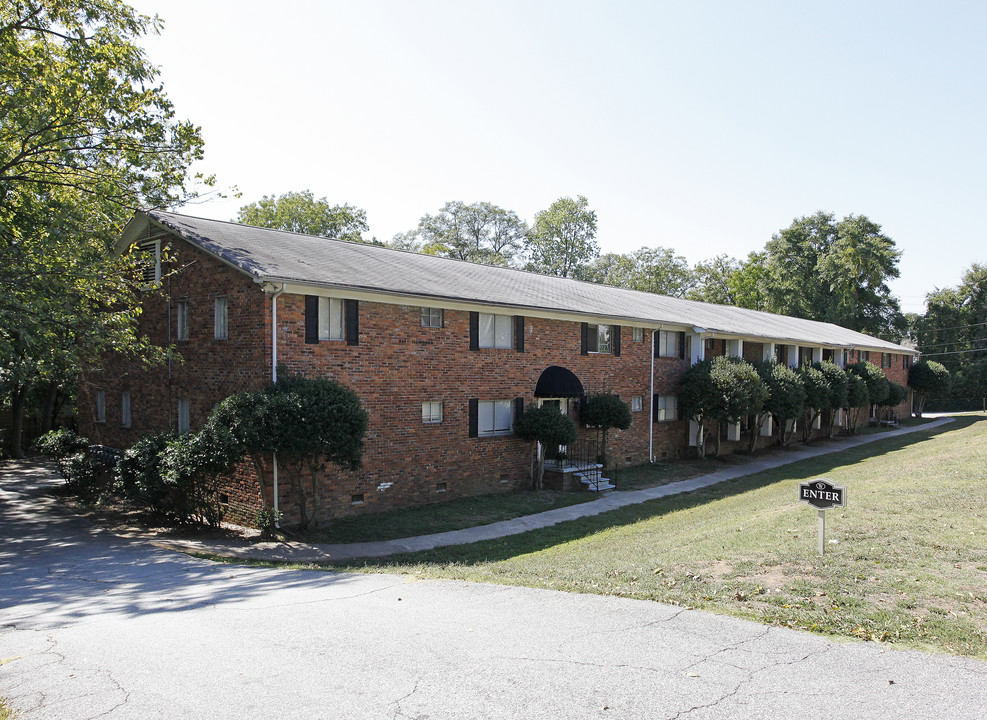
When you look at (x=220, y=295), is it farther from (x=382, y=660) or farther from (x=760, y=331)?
(x=760, y=331)

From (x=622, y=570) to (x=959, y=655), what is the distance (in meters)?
4.12

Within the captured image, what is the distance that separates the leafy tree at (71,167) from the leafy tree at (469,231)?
4097 cm

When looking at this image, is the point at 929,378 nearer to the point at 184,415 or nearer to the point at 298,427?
the point at 298,427

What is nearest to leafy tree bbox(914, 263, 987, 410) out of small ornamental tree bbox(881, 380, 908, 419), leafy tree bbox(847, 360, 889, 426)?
small ornamental tree bbox(881, 380, 908, 419)

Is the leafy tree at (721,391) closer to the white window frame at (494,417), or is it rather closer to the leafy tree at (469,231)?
the white window frame at (494,417)

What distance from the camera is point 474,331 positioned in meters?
17.4

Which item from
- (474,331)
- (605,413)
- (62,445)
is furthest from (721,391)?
(62,445)

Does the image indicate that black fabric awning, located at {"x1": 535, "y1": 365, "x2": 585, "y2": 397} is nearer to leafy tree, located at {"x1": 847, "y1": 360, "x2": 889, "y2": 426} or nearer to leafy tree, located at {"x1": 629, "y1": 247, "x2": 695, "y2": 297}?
leafy tree, located at {"x1": 847, "y1": 360, "x2": 889, "y2": 426}

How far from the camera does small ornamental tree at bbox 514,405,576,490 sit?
1794 cm

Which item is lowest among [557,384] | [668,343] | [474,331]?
[557,384]

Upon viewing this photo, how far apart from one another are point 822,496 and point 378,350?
10.00 meters

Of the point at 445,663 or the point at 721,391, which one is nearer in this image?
the point at 445,663

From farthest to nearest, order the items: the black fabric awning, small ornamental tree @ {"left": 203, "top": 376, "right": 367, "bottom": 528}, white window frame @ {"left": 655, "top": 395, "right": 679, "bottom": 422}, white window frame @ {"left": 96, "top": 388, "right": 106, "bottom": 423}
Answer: white window frame @ {"left": 655, "top": 395, "right": 679, "bottom": 422} → white window frame @ {"left": 96, "top": 388, "right": 106, "bottom": 423} → the black fabric awning → small ornamental tree @ {"left": 203, "top": 376, "right": 367, "bottom": 528}

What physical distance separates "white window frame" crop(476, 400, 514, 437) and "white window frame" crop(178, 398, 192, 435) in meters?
7.41
